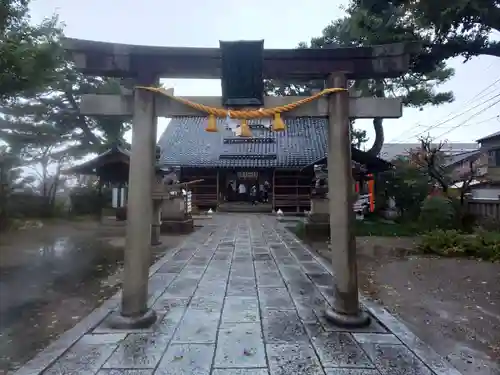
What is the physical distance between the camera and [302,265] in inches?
292

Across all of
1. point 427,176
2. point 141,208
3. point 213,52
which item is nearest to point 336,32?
point 427,176

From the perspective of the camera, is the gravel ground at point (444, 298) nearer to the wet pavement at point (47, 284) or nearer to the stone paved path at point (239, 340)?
the stone paved path at point (239, 340)

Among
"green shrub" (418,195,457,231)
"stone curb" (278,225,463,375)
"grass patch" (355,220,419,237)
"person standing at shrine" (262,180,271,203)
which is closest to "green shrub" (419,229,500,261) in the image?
"green shrub" (418,195,457,231)

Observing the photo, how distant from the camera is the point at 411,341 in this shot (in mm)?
3725

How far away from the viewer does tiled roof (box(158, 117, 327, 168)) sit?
24203 mm

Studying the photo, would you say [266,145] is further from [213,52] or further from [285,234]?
[213,52]

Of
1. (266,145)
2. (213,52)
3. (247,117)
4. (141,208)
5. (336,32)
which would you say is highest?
(336,32)

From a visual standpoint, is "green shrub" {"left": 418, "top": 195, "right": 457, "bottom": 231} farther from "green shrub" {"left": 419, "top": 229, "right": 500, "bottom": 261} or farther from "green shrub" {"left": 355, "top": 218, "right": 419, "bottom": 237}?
"green shrub" {"left": 419, "top": 229, "right": 500, "bottom": 261}

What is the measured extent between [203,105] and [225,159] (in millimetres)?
20313

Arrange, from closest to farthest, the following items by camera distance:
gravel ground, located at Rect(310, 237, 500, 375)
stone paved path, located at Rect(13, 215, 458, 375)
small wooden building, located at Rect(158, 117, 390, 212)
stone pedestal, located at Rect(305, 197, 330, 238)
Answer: stone paved path, located at Rect(13, 215, 458, 375)
gravel ground, located at Rect(310, 237, 500, 375)
stone pedestal, located at Rect(305, 197, 330, 238)
small wooden building, located at Rect(158, 117, 390, 212)

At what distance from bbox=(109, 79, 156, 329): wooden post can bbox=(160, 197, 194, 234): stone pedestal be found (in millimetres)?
8405

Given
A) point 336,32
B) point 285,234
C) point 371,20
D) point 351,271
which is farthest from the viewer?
point 336,32

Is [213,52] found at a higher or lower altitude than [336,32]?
lower

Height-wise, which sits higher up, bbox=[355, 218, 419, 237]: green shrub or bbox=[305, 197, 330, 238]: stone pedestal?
bbox=[305, 197, 330, 238]: stone pedestal
